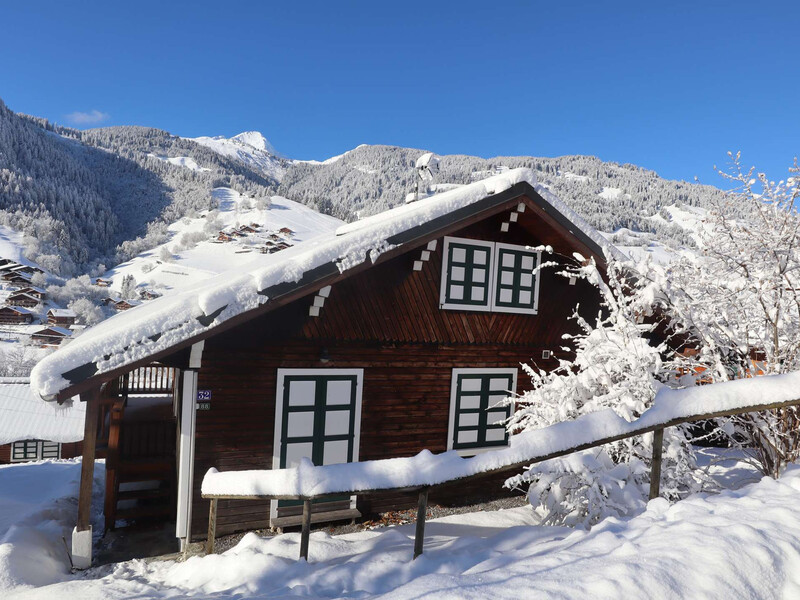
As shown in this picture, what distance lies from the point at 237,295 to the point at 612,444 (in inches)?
220

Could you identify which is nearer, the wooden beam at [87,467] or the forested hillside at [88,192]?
the wooden beam at [87,467]

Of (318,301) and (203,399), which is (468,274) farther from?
(203,399)

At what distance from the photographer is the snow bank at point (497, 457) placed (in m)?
3.54

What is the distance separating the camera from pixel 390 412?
345 inches

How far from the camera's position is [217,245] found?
373 ft

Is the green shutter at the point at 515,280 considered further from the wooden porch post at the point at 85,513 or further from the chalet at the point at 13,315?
the chalet at the point at 13,315

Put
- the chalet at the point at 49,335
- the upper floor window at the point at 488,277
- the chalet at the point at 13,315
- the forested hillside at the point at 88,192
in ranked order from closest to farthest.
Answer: the upper floor window at the point at 488,277 < the chalet at the point at 49,335 < the chalet at the point at 13,315 < the forested hillside at the point at 88,192

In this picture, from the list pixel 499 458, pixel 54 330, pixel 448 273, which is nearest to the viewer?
pixel 499 458

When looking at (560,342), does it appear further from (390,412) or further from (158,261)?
(158,261)

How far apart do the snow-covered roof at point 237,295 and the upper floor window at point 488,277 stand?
1.07 m

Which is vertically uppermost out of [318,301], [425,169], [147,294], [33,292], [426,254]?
[425,169]

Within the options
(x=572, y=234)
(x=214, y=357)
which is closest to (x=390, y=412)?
(x=214, y=357)

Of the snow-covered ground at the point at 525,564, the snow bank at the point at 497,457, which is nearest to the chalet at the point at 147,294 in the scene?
the snow-covered ground at the point at 525,564

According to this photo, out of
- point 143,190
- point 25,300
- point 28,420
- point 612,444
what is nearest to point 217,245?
point 25,300
